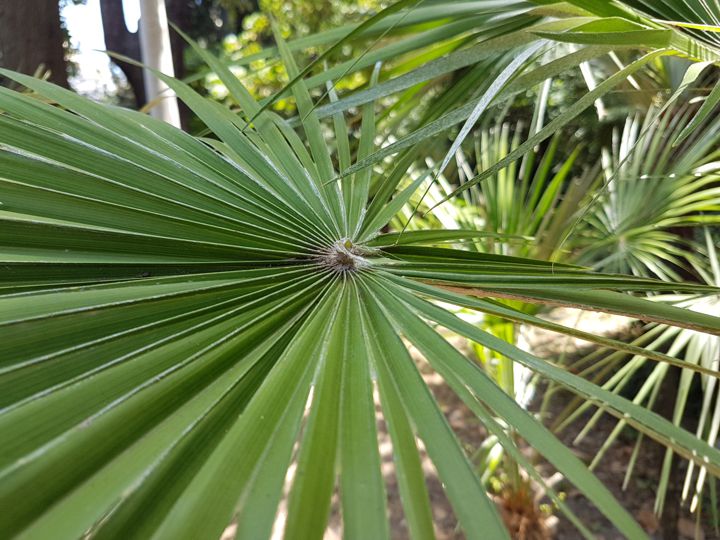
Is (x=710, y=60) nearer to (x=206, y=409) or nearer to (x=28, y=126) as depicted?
(x=206, y=409)

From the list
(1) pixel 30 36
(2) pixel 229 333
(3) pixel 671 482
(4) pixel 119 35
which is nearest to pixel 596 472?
(3) pixel 671 482

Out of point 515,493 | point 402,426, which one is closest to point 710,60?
point 402,426

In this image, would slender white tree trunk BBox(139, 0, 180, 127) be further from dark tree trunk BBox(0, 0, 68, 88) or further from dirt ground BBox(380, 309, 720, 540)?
dirt ground BBox(380, 309, 720, 540)

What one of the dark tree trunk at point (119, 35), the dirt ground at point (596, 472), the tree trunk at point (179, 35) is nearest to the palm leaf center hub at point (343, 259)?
the dirt ground at point (596, 472)

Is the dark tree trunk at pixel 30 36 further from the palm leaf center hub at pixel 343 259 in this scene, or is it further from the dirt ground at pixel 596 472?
the dirt ground at pixel 596 472

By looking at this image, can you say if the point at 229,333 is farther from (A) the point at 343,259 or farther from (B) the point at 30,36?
(B) the point at 30,36
